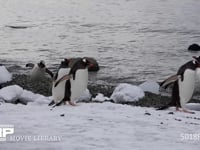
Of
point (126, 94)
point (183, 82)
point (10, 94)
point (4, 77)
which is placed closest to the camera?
point (183, 82)

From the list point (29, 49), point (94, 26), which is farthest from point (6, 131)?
point (94, 26)

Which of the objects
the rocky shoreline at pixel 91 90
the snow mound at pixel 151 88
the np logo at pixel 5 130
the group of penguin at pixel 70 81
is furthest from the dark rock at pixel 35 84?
the np logo at pixel 5 130

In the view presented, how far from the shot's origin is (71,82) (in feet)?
34.7

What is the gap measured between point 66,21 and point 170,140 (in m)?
42.8

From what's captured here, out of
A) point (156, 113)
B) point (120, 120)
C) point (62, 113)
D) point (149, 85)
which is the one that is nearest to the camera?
point (120, 120)

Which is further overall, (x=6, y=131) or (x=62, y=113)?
(x=62, y=113)

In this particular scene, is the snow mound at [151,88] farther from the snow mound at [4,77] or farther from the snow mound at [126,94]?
the snow mound at [4,77]

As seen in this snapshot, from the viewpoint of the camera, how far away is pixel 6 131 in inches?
278

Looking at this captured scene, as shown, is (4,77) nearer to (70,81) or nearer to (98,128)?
(70,81)

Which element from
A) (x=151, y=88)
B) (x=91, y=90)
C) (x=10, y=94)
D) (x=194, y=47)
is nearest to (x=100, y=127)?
(x=10, y=94)

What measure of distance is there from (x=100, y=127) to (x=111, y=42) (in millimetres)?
25513

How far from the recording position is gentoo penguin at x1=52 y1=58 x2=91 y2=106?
10.4 metres

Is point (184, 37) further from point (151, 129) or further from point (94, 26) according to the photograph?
point (151, 129)

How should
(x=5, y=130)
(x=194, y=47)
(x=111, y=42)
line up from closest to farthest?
(x=5, y=130), (x=194, y=47), (x=111, y=42)
